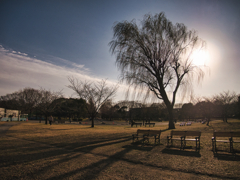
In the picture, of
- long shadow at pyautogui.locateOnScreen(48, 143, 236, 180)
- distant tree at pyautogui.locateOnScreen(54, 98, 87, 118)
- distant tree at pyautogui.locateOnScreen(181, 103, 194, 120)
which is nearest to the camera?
long shadow at pyautogui.locateOnScreen(48, 143, 236, 180)

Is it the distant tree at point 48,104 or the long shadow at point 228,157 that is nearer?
the long shadow at point 228,157

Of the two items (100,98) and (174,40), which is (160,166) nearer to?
(174,40)

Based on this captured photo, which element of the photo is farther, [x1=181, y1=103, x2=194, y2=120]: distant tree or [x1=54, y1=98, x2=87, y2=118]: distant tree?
[x1=181, y1=103, x2=194, y2=120]: distant tree

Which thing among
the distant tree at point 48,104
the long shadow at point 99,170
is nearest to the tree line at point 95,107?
the distant tree at point 48,104

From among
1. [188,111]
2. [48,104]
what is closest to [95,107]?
[48,104]

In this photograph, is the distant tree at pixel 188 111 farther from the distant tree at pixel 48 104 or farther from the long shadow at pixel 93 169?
the long shadow at pixel 93 169

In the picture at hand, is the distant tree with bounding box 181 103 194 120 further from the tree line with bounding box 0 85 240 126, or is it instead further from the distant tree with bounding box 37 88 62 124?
the distant tree with bounding box 37 88 62 124

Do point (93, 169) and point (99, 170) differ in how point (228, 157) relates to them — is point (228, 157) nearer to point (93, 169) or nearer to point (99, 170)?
point (99, 170)

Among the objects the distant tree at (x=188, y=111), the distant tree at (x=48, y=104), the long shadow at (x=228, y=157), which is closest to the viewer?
the long shadow at (x=228, y=157)

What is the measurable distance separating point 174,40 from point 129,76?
21.8 feet

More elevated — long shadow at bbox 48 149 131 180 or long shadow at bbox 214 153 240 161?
long shadow at bbox 214 153 240 161

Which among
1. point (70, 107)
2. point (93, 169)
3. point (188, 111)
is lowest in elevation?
point (188, 111)

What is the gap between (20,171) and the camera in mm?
4578

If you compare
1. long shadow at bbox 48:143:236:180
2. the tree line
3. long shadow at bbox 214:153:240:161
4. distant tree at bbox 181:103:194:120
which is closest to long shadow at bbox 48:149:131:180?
long shadow at bbox 48:143:236:180
